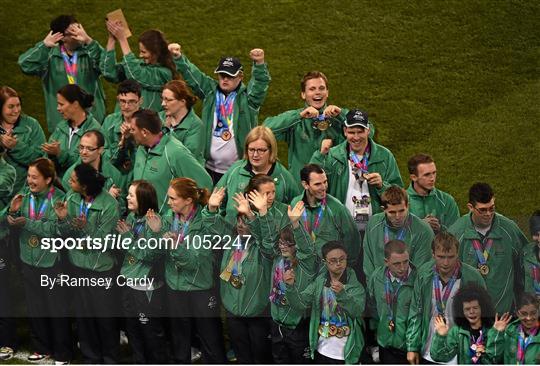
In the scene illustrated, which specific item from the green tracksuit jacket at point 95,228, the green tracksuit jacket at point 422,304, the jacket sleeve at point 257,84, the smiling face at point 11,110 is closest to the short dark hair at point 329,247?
the green tracksuit jacket at point 422,304

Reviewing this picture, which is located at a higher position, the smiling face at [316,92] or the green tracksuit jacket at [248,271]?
the smiling face at [316,92]

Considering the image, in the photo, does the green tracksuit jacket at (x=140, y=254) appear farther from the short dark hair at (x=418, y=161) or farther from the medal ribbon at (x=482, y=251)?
the medal ribbon at (x=482, y=251)

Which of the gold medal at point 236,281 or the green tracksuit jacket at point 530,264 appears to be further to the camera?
the gold medal at point 236,281

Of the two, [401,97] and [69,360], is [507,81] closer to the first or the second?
[401,97]

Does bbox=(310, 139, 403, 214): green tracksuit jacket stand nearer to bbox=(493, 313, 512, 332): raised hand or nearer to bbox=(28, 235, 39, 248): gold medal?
bbox=(493, 313, 512, 332): raised hand

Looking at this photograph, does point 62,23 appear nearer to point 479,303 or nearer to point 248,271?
point 248,271

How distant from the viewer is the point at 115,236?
32.0 feet

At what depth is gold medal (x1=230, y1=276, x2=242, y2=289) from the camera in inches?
375

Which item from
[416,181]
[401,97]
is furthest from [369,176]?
[401,97]

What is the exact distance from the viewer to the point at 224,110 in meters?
11.3

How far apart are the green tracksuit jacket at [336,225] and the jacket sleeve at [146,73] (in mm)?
2299

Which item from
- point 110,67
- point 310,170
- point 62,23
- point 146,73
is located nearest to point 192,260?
point 310,170

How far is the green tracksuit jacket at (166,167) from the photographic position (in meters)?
10.1

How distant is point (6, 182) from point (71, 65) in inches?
76.5
